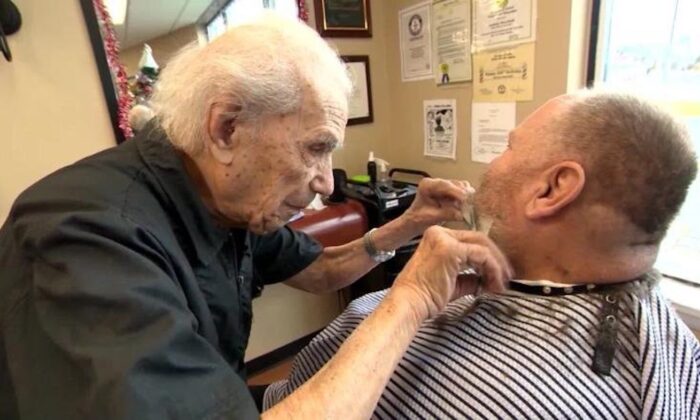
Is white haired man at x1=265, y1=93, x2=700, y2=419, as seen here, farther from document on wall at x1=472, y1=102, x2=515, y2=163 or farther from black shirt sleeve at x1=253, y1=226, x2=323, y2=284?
document on wall at x1=472, y1=102, x2=515, y2=163

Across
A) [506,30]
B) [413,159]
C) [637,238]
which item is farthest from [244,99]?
[413,159]

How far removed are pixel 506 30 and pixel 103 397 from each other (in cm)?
163

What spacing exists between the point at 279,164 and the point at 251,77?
157mm

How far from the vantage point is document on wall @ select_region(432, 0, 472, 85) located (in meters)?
1.69

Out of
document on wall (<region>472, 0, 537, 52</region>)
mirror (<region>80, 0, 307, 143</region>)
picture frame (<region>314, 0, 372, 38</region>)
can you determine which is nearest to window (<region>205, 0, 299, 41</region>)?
mirror (<region>80, 0, 307, 143</region>)

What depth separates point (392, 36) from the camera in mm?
2043

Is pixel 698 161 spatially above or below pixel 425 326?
above

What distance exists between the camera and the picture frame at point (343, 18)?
184cm

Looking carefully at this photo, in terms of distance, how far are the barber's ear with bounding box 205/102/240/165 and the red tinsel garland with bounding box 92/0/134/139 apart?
925 mm

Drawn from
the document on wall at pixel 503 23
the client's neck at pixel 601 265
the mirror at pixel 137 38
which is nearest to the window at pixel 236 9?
the mirror at pixel 137 38

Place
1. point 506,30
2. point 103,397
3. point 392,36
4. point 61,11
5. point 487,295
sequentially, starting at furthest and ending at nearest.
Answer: point 392,36
point 506,30
point 61,11
point 487,295
point 103,397

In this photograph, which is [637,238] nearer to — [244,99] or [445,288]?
[445,288]

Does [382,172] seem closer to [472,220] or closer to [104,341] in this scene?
[472,220]

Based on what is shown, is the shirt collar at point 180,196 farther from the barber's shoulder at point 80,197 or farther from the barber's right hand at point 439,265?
the barber's right hand at point 439,265
